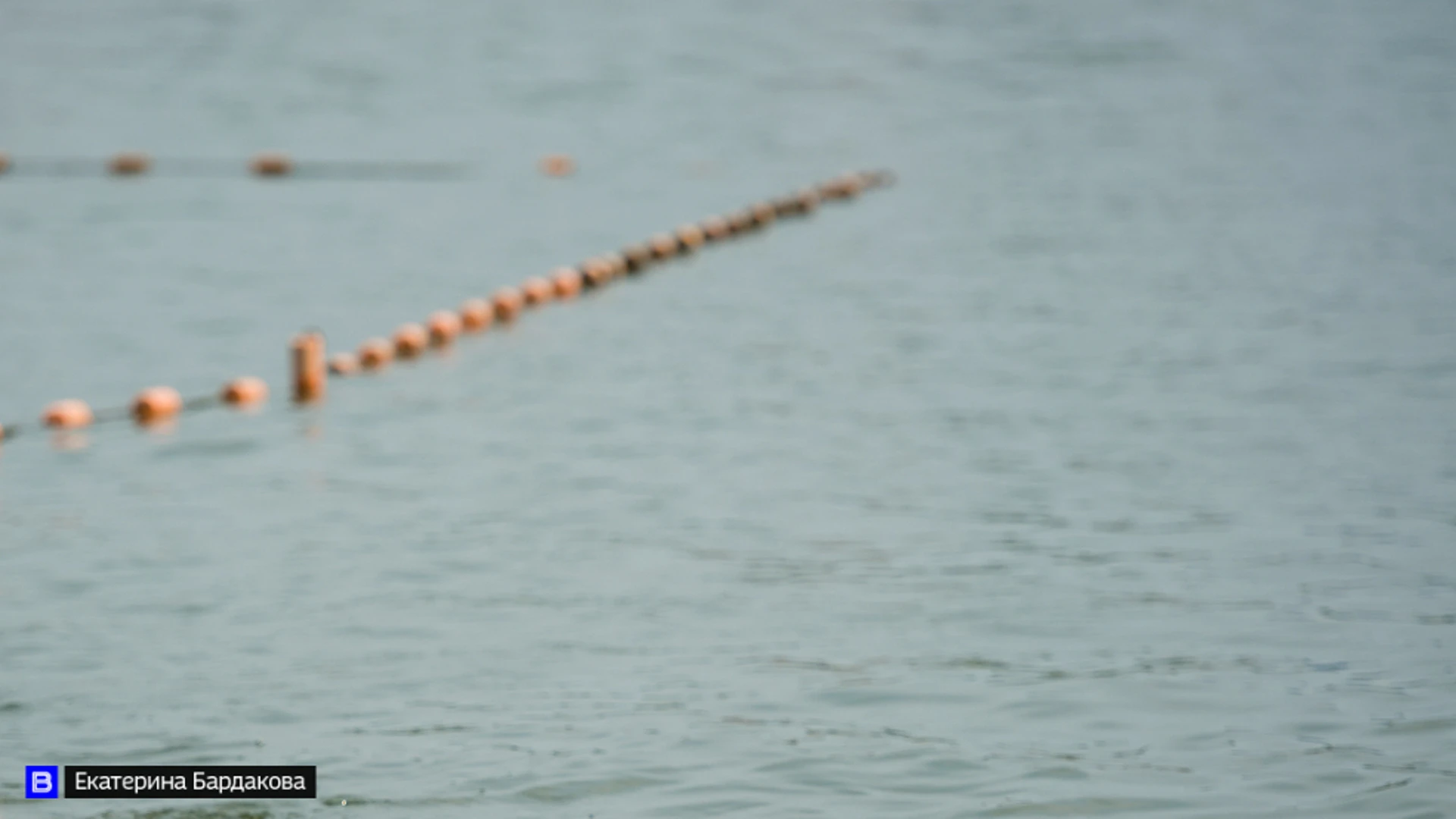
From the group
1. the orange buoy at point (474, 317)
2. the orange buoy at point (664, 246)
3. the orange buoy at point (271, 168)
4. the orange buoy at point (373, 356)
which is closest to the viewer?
the orange buoy at point (373, 356)

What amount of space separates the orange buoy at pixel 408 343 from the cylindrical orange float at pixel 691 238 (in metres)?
9.36

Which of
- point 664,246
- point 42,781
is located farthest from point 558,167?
point 42,781

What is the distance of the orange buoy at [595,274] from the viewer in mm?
31547

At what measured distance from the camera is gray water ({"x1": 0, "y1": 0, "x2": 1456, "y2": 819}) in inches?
483

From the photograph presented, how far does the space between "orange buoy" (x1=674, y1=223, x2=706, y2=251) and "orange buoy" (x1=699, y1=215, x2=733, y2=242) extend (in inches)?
7.1

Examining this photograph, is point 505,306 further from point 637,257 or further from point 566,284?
point 637,257

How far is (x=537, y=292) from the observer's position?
29875 millimetres

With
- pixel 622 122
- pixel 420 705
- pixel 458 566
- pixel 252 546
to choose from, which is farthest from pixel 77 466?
pixel 622 122

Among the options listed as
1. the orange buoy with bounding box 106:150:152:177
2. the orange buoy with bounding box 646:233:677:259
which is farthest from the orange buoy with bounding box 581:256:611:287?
the orange buoy with bounding box 106:150:152:177

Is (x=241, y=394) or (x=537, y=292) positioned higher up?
(x=241, y=394)

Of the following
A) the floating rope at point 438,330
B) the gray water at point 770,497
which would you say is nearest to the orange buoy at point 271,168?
the gray water at point 770,497

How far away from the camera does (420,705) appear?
1308 centimetres

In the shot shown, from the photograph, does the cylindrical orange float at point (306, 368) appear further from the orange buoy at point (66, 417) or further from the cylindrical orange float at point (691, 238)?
the cylindrical orange float at point (691, 238)

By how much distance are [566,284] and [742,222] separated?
752 centimetres
